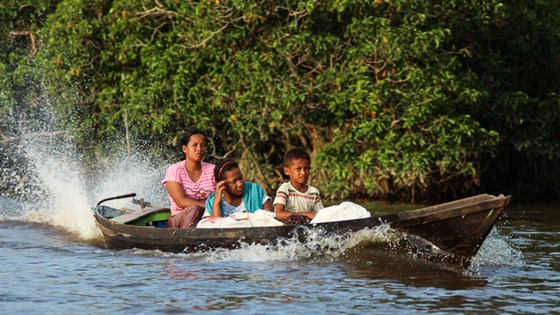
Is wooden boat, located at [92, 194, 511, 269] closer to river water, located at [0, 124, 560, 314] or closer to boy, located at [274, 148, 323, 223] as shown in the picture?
river water, located at [0, 124, 560, 314]

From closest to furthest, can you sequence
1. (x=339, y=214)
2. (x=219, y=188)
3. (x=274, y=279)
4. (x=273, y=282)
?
(x=273, y=282), (x=274, y=279), (x=339, y=214), (x=219, y=188)

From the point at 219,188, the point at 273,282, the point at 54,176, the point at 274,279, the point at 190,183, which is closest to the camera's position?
the point at 273,282

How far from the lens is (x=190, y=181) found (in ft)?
32.8

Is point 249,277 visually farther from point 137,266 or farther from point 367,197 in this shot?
point 367,197

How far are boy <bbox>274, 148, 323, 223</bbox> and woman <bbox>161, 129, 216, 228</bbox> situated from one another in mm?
1069

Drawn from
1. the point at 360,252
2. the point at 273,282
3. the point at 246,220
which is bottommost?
the point at 273,282

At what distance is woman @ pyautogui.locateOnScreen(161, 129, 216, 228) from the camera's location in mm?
9734

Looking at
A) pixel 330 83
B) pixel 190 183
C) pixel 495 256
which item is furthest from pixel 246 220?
pixel 330 83

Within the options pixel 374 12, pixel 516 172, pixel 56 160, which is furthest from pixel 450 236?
pixel 56 160

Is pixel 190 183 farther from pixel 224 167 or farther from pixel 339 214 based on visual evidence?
pixel 339 214

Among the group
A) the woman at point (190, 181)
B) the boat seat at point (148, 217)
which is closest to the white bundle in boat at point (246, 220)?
the woman at point (190, 181)

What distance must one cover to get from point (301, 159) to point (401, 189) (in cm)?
684

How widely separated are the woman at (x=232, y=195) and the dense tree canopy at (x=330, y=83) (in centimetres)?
473

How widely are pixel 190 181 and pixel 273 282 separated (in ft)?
7.59
